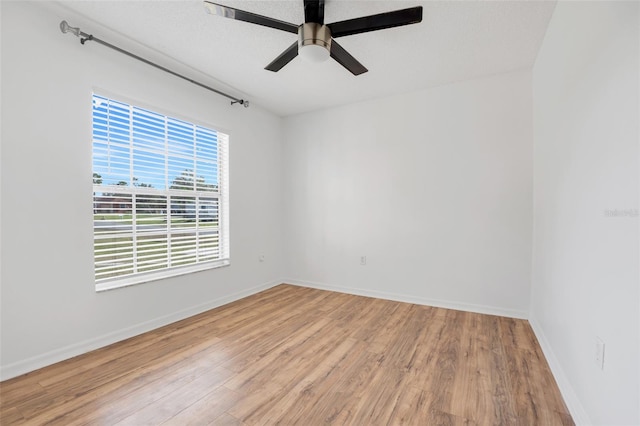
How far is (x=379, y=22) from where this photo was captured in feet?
5.74

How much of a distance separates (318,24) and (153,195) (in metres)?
2.19

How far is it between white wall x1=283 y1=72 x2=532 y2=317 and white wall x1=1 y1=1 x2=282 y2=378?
6.83 ft

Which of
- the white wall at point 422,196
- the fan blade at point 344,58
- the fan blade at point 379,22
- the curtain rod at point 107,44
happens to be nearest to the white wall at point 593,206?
the white wall at point 422,196

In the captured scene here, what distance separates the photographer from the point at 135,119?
8.52 ft

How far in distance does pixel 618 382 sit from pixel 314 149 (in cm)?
372

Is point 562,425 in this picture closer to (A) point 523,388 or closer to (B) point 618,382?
(A) point 523,388

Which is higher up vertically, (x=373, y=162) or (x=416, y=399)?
(x=373, y=162)

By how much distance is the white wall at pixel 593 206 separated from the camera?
3.53 ft

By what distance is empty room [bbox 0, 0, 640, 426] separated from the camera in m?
1.50

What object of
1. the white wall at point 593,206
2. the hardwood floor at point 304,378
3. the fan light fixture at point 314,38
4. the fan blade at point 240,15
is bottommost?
the hardwood floor at point 304,378

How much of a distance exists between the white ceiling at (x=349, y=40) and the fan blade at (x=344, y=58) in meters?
0.25

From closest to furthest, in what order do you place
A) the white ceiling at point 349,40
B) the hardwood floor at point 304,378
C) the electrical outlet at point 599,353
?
the electrical outlet at point 599,353
the hardwood floor at point 304,378
the white ceiling at point 349,40

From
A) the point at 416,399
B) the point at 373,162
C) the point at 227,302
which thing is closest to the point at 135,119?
the point at 227,302

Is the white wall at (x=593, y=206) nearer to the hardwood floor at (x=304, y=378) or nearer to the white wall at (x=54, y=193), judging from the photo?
the hardwood floor at (x=304, y=378)
